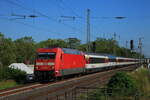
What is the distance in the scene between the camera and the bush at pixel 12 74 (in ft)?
94.3

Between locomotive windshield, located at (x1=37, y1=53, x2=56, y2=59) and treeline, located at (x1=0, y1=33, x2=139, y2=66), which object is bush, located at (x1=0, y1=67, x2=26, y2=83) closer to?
locomotive windshield, located at (x1=37, y1=53, x2=56, y2=59)

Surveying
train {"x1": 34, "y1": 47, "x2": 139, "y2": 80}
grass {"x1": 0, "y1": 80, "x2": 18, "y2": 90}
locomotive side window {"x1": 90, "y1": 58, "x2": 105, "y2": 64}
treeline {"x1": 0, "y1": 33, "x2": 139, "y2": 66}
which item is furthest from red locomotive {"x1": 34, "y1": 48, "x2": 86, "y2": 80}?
treeline {"x1": 0, "y1": 33, "x2": 139, "y2": 66}

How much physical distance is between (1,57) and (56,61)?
4592 cm

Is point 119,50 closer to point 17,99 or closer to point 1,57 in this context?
point 1,57

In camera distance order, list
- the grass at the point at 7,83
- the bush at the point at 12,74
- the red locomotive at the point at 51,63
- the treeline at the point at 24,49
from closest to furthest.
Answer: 1. the grass at the point at 7,83
2. the red locomotive at the point at 51,63
3. the bush at the point at 12,74
4. the treeline at the point at 24,49

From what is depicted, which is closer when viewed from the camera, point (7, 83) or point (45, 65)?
point (7, 83)

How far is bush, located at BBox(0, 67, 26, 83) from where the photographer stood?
28.8 metres

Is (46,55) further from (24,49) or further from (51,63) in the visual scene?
(24,49)

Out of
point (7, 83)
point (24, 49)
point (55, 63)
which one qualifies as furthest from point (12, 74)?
point (24, 49)

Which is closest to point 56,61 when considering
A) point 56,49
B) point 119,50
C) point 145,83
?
point 56,49

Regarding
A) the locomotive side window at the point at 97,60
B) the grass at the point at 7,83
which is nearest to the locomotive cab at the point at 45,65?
the grass at the point at 7,83

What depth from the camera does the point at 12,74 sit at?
30172 mm

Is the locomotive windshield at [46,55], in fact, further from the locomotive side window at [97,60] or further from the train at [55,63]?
the locomotive side window at [97,60]

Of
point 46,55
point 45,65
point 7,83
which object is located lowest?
point 7,83
